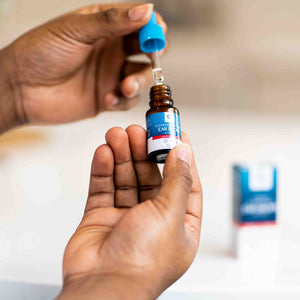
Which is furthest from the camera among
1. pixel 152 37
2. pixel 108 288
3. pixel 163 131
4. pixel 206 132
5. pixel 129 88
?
pixel 206 132

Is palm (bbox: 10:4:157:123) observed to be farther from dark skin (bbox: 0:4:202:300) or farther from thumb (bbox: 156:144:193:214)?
thumb (bbox: 156:144:193:214)

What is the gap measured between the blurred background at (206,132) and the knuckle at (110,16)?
469mm

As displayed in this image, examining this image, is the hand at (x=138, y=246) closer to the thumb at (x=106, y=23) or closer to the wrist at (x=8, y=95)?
the thumb at (x=106, y=23)

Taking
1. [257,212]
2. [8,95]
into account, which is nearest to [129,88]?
[8,95]

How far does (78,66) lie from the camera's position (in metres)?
0.79

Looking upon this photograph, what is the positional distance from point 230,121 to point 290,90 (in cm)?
29

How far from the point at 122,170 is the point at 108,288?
→ 22 centimetres

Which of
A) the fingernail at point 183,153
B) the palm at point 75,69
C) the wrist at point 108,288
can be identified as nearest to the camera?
the wrist at point 108,288

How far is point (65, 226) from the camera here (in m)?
0.79

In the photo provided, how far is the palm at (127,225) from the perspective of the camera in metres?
0.38

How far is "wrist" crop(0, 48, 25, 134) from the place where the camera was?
0.76m

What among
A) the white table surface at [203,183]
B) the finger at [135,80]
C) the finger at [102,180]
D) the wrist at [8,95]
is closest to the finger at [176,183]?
the finger at [102,180]

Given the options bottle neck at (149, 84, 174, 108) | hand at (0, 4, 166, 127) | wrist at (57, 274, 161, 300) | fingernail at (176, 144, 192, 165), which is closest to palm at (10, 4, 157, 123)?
hand at (0, 4, 166, 127)

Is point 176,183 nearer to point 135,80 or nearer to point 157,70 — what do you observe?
point 157,70
